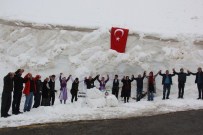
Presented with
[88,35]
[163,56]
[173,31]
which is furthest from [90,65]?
[173,31]

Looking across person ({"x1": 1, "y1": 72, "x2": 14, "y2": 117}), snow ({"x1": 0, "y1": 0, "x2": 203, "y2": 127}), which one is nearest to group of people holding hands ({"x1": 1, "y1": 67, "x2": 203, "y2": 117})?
person ({"x1": 1, "y1": 72, "x2": 14, "y2": 117})

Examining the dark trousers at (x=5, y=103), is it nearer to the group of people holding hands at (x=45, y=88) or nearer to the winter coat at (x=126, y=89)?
the group of people holding hands at (x=45, y=88)

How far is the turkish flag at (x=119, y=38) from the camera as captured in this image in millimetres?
17609

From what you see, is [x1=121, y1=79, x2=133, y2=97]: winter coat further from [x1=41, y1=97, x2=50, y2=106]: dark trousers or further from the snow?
[x1=41, y1=97, x2=50, y2=106]: dark trousers

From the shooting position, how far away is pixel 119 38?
17.9 meters

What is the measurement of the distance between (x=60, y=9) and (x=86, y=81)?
7656 millimetres

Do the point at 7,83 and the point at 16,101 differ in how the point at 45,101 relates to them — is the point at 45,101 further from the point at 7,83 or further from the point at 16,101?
the point at 7,83

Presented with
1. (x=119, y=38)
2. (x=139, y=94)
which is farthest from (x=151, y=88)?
(x=119, y=38)

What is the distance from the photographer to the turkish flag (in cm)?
1761

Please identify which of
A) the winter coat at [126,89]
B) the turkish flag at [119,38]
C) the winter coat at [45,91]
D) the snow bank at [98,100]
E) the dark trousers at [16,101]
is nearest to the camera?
the dark trousers at [16,101]

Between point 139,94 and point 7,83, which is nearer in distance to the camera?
point 7,83

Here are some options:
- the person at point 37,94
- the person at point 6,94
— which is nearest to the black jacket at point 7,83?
the person at point 6,94

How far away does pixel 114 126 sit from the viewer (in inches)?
413

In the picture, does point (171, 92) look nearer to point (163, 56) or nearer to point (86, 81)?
point (163, 56)
